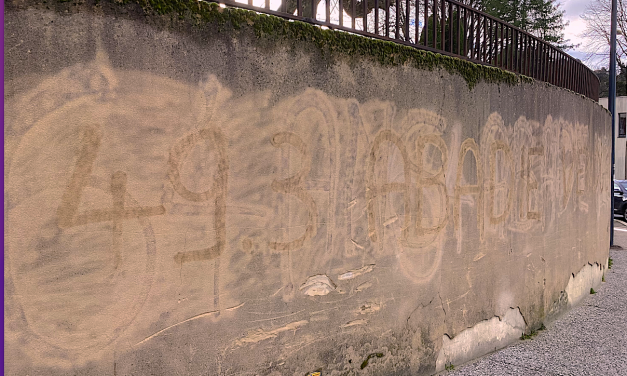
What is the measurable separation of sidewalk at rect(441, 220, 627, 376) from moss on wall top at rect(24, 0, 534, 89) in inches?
86.3

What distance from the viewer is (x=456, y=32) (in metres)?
4.08

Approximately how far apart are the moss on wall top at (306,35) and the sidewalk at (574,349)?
7.19 feet

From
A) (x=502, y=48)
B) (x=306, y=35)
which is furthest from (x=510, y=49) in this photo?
(x=306, y=35)

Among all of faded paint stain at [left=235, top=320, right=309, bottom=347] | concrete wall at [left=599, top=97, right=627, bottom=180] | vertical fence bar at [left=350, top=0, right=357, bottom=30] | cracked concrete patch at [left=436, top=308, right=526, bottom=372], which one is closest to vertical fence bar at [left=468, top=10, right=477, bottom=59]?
vertical fence bar at [left=350, top=0, right=357, bottom=30]

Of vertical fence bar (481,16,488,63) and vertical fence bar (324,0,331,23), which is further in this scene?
vertical fence bar (481,16,488,63)

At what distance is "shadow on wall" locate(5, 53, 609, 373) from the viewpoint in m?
1.92

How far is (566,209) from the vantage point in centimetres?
564

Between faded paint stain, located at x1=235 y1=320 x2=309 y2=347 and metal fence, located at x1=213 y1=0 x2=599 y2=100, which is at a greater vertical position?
metal fence, located at x1=213 y1=0 x2=599 y2=100

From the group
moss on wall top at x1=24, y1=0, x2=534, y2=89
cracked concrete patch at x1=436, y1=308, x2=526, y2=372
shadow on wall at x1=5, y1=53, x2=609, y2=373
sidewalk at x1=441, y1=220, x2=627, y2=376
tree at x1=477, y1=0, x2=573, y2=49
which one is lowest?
sidewalk at x1=441, y1=220, x2=627, y2=376

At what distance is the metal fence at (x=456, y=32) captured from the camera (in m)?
2.99

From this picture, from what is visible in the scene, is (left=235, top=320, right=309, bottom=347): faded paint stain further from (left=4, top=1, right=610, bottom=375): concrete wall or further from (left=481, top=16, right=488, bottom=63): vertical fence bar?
(left=481, top=16, right=488, bottom=63): vertical fence bar

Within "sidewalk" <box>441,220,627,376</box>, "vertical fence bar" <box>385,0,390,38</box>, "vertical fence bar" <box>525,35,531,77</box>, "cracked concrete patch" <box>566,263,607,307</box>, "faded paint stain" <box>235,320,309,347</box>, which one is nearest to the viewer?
"faded paint stain" <box>235,320,309,347</box>

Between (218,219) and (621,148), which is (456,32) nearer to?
(218,219)

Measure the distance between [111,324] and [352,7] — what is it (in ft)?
7.07
